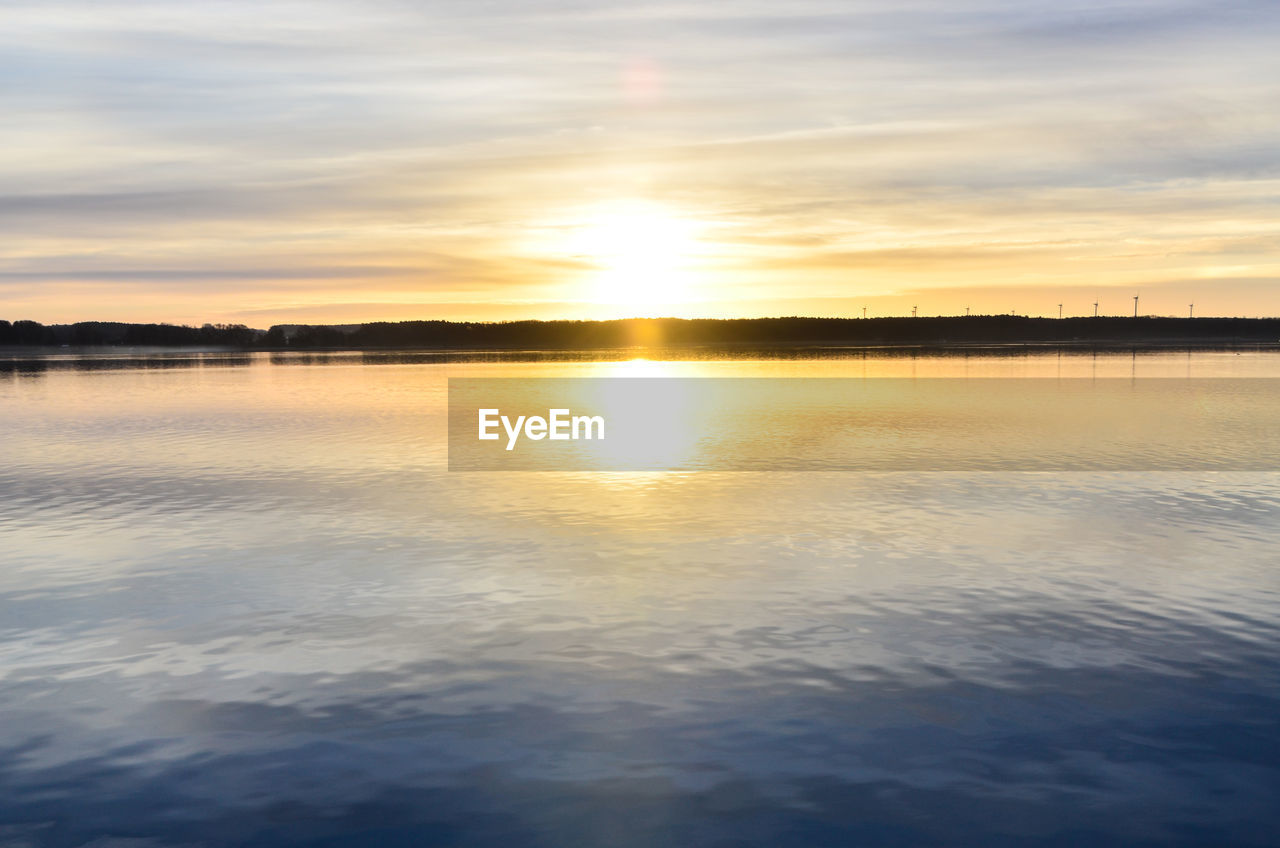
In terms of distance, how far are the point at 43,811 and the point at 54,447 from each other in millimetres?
36839

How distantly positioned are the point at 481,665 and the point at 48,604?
8502 millimetres

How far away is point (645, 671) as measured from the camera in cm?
1377

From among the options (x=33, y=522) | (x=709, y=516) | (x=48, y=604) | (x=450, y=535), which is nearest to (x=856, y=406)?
(x=709, y=516)

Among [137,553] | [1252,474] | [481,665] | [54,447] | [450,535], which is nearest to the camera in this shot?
[481,665]

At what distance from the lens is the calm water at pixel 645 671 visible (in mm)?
9984

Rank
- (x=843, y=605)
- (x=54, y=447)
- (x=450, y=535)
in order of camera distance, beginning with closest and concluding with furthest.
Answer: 1. (x=843, y=605)
2. (x=450, y=535)
3. (x=54, y=447)

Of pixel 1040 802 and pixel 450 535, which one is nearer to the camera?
pixel 1040 802

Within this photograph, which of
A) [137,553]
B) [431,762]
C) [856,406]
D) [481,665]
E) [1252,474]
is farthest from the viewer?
[856,406]

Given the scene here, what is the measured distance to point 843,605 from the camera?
16891 millimetres

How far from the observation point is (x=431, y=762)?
11055 mm

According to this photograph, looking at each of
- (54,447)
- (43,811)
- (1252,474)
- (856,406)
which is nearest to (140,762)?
(43,811)

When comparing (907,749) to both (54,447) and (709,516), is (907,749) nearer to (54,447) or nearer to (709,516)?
(709,516)

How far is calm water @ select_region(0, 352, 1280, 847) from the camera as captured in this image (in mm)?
9984

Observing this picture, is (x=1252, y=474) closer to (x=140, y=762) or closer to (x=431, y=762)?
(x=431, y=762)
